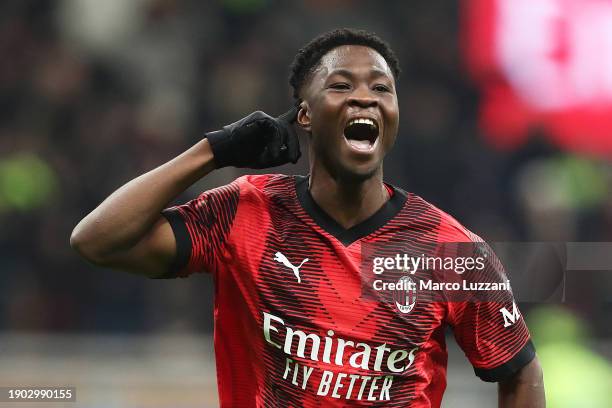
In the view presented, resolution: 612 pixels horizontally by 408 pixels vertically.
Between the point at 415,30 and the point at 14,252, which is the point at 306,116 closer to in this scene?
the point at 14,252

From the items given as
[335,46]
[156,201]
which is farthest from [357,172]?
[156,201]

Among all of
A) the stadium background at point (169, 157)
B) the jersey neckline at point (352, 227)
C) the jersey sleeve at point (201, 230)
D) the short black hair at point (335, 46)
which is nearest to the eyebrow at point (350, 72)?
the short black hair at point (335, 46)

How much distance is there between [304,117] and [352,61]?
9.3 inches

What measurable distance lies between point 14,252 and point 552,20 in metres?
4.24

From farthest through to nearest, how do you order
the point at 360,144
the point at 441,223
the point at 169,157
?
1. the point at 169,157
2. the point at 441,223
3. the point at 360,144

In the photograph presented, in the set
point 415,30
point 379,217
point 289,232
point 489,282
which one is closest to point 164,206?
point 289,232

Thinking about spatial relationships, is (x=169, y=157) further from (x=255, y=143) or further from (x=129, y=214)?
(x=129, y=214)

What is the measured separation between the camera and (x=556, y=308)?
630 centimetres

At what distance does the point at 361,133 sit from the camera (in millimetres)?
3334

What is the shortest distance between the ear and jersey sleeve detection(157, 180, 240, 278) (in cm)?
31

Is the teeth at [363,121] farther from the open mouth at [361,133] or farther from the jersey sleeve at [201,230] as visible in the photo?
the jersey sleeve at [201,230]

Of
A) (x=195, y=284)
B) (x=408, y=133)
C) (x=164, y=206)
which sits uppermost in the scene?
(x=164, y=206)

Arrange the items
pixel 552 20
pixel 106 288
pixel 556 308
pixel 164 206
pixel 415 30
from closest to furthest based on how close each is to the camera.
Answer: pixel 164 206, pixel 556 308, pixel 106 288, pixel 552 20, pixel 415 30

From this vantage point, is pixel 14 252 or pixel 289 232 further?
pixel 14 252
